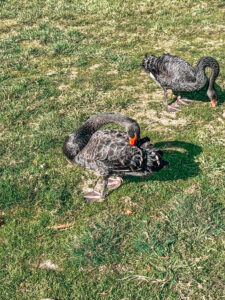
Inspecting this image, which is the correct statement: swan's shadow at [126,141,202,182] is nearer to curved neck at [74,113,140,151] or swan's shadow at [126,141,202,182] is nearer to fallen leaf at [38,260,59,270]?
curved neck at [74,113,140,151]

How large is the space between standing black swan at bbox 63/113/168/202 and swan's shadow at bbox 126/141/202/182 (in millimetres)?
489

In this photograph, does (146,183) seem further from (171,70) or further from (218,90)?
(218,90)

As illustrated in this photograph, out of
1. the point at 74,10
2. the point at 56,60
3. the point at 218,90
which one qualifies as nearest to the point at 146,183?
the point at 218,90

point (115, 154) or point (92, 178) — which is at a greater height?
point (115, 154)

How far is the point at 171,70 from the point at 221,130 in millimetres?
1632

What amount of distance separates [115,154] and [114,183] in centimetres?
78

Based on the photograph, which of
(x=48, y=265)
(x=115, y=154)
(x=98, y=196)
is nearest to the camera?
(x=48, y=265)

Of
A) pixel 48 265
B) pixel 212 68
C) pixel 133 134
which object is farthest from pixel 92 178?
pixel 212 68

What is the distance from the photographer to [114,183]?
546cm

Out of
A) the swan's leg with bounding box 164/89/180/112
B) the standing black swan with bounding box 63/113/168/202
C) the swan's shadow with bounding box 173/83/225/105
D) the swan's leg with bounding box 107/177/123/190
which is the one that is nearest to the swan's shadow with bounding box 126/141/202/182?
the swan's leg with bounding box 107/177/123/190

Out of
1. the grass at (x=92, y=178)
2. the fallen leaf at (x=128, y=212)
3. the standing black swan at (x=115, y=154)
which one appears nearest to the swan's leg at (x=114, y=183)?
the standing black swan at (x=115, y=154)

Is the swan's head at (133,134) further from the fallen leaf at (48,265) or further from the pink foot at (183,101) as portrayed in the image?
the pink foot at (183,101)

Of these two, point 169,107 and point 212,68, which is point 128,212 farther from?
point 212,68

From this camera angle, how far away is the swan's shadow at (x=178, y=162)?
5.48 metres
